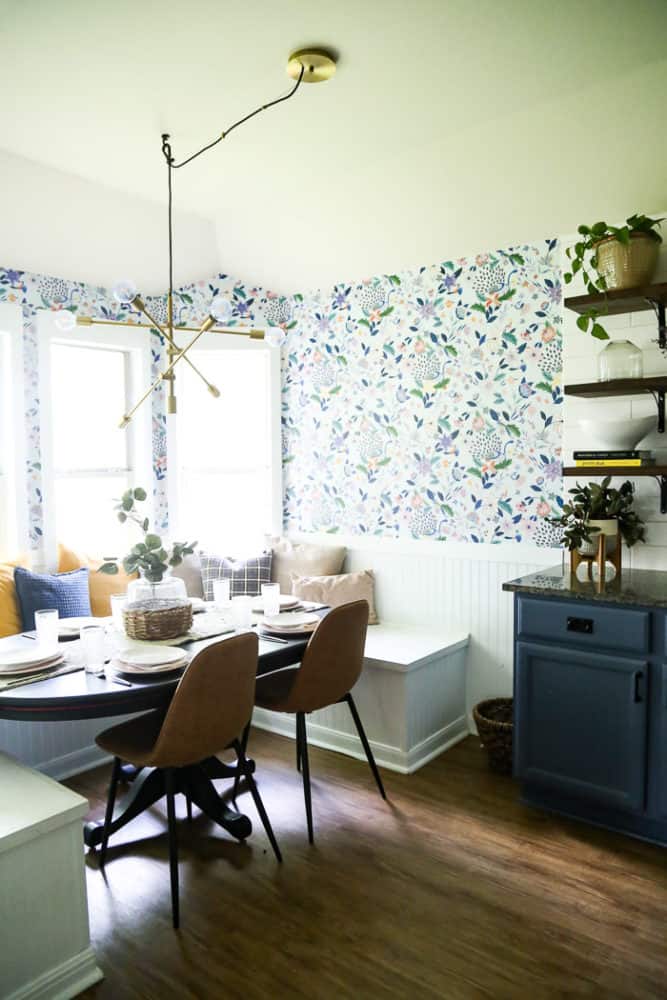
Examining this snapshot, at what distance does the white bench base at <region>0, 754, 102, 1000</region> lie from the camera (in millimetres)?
1886

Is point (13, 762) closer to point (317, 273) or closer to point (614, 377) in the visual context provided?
point (614, 377)

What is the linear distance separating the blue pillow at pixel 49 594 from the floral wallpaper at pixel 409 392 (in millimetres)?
411

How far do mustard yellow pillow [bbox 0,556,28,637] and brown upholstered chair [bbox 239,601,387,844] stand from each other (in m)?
1.23

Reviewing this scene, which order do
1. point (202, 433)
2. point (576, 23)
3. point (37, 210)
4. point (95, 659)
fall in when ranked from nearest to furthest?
point (576, 23) → point (95, 659) → point (37, 210) → point (202, 433)

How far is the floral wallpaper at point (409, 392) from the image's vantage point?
3549 millimetres

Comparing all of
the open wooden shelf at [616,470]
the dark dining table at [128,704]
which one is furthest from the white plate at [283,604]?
the open wooden shelf at [616,470]

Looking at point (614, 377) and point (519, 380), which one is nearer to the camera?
point (614, 377)

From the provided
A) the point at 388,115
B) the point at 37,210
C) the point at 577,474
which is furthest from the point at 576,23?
the point at 37,210

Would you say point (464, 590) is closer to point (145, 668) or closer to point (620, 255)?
point (620, 255)

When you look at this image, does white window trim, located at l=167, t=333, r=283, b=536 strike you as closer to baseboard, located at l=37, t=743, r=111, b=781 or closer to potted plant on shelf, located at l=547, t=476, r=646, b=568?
baseboard, located at l=37, t=743, r=111, b=781

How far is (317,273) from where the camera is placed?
13.7ft

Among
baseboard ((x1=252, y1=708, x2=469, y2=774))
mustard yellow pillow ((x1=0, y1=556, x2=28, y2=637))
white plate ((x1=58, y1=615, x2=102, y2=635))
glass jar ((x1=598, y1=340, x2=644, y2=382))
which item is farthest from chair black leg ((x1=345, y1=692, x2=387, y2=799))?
glass jar ((x1=598, y1=340, x2=644, y2=382))

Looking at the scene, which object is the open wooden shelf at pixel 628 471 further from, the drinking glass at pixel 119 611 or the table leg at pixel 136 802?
the table leg at pixel 136 802

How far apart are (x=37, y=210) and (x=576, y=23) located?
2478 millimetres
